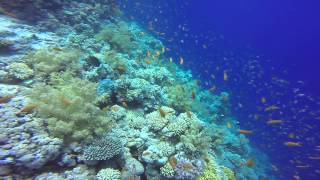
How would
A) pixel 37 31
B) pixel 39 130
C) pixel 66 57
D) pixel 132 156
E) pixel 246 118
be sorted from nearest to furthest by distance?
pixel 39 130 < pixel 132 156 < pixel 66 57 < pixel 37 31 < pixel 246 118

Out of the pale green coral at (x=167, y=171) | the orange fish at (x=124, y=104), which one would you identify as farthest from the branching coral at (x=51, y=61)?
the pale green coral at (x=167, y=171)

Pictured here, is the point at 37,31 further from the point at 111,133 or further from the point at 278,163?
the point at 278,163

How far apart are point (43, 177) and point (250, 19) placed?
165 meters

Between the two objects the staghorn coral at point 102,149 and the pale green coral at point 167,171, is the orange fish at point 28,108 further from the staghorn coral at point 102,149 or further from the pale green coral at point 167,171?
the pale green coral at point 167,171

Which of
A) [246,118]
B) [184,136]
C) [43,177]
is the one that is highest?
[246,118]

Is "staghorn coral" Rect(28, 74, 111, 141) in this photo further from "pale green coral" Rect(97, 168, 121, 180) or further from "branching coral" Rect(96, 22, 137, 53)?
"branching coral" Rect(96, 22, 137, 53)

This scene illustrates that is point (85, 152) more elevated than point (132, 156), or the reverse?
point (132, 156)

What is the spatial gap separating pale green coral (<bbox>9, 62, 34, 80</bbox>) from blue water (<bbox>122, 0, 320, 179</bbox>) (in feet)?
34.7

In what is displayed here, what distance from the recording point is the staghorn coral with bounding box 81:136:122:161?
559 centimetres

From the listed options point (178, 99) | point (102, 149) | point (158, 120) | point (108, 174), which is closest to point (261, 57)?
point (178, 99)

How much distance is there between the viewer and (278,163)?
81.6 ft

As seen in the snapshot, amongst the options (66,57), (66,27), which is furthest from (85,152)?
(66,27)

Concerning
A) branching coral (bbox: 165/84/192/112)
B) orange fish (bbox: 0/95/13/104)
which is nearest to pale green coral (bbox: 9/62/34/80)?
orange fish (bbox: 0/95/13/104)

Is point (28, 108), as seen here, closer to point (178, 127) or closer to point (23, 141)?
point (23, 141)
